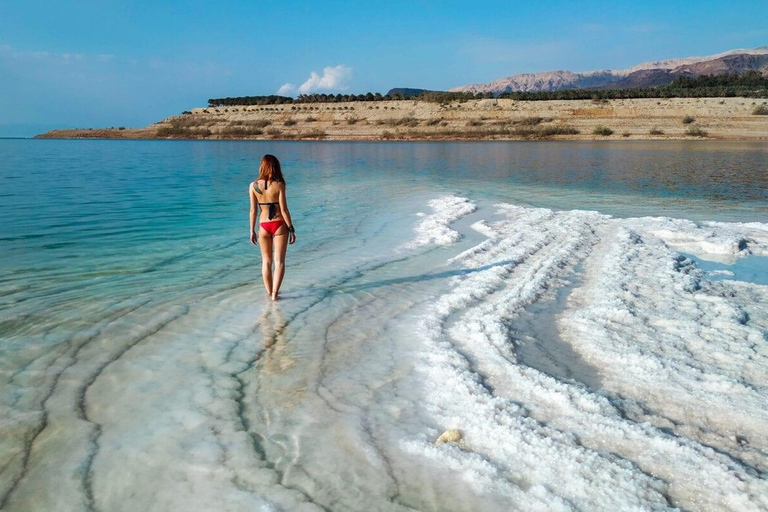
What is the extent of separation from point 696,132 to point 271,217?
2875 inches

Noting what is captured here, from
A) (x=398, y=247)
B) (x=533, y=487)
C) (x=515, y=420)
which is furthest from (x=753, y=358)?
(x=398, y=247)

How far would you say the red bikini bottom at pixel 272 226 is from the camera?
24.7 ft

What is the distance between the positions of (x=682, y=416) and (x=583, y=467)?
131 cm

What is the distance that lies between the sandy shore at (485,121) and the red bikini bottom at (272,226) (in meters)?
71.9

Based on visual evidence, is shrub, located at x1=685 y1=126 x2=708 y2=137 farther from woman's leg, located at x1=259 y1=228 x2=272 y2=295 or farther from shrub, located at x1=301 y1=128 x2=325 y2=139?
woman's leg, located at x1=259 y1=228 x2=272 y2=295

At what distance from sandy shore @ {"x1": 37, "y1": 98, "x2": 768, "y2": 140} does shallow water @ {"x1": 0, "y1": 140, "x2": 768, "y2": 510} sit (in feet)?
219

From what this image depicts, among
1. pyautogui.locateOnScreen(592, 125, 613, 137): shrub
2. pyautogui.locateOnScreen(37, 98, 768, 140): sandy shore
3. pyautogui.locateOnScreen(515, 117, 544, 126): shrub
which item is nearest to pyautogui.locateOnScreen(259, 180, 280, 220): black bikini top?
pyautogui.locateOnScreen(37, 98, 768, 140): sandy shore

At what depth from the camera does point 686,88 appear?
9388cm

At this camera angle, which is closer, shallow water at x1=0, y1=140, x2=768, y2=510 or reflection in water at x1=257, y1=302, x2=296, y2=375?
shallow water at x1=0, y1=140, x2=768, y2=510

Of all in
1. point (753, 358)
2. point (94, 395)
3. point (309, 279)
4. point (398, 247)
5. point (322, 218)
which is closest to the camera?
point (94, 395)

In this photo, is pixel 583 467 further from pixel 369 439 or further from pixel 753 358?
pixel 753 358

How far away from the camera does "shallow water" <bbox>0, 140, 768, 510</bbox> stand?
363 centimetres

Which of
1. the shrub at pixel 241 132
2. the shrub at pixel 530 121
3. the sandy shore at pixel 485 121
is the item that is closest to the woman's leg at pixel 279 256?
the sandy shore at pixel 485 121

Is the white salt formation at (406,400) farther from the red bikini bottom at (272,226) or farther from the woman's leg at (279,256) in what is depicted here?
the red bikini bottom at (272,226)
